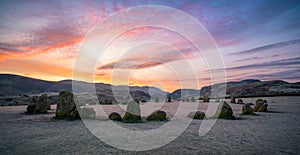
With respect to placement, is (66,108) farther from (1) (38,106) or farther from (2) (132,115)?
(1) (38,106)

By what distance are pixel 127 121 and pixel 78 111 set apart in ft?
13.0

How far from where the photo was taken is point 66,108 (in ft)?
42.5

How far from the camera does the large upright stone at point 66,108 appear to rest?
12.6 m

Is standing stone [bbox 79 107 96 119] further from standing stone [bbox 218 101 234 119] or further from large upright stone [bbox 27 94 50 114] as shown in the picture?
standing stone [bbox 218 101 234 119]

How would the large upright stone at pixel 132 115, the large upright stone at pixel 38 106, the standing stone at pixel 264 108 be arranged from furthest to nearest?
the standing stone at pixel 264 108
the large upright stone at pixel 38 106
the large upright stone at pixel 132 115

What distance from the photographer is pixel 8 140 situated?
6559 mm

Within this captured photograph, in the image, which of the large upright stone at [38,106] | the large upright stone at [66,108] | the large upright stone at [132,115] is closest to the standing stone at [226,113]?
the large upright stone at [132,115]

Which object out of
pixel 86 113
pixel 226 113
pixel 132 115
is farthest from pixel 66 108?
pixel 226 113

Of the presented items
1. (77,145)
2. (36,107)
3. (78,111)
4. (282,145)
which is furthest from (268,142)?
(36,107)

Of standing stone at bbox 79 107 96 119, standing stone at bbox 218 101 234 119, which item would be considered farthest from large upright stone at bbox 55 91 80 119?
standing stone at bbox 218 101 234 119

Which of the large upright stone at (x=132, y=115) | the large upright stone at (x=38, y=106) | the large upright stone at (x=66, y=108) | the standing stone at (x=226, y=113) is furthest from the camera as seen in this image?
the large upright stone at (x=38, y=106)

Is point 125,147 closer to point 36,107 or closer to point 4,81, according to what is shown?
point 36,107

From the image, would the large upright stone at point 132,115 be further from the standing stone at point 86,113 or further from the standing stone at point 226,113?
the standing stone at point 226,113

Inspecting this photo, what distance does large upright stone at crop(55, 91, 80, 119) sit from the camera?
1259 centimetres
